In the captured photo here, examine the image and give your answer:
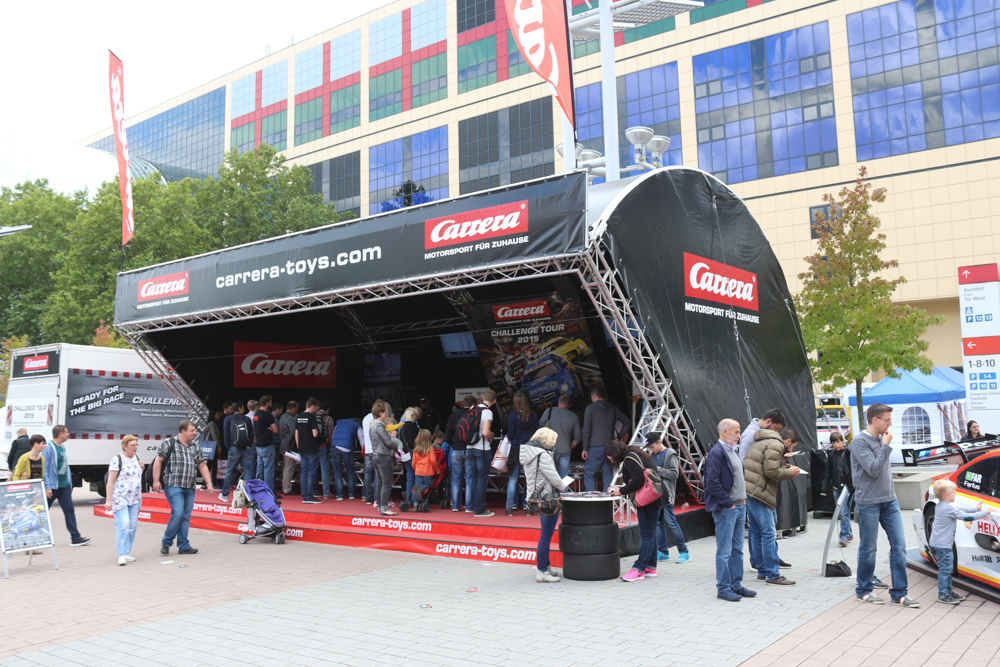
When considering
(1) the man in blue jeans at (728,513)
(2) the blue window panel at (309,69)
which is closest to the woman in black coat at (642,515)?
(1) the man in blue jeans at (728,513)

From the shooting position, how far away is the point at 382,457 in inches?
444

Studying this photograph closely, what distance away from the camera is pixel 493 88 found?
46.5 m

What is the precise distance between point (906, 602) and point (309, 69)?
56147mm

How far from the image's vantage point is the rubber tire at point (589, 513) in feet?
26.2

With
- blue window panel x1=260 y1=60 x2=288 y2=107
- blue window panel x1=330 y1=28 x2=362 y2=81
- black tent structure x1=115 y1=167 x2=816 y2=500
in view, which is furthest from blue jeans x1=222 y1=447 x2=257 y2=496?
blue window panel x1=260 y1=60 x2=288 y2=107

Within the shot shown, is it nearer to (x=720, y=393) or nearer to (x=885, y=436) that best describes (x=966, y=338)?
(x=720, y=393)

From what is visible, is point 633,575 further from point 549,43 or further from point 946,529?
point 549,43

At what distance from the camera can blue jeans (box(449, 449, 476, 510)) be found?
11.1m

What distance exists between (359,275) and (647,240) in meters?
4.28

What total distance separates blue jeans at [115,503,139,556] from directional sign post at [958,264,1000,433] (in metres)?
15.4

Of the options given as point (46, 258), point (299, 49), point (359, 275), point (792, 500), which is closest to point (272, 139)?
point (299, 49)

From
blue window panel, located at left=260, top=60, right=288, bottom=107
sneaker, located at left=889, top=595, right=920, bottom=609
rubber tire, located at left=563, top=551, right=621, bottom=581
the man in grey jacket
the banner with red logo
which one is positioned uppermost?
blue window panel, located at left=260, top=60, right=288, bottom=107

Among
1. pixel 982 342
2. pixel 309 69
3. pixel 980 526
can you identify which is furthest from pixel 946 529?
pixel 309 69

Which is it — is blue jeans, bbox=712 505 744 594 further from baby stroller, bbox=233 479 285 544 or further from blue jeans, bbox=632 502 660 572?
baby stroller, bbox=233 479 285 544
